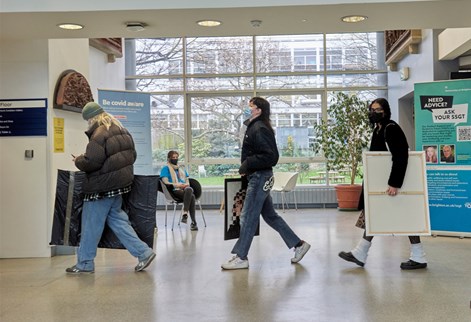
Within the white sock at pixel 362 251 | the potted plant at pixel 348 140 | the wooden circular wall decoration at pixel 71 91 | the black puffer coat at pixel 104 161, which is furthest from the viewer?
the potted plant at pixel 348 140

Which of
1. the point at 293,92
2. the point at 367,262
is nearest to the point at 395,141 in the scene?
the point at 367,262

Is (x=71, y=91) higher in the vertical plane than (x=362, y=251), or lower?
higher

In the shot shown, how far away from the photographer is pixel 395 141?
15.0ft

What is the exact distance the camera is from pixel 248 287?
4.11 m

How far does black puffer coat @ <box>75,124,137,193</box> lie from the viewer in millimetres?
4516

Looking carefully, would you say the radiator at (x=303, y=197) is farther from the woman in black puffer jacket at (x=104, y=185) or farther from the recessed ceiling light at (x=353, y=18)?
the recessed ceiling light at (x=353, y=18)

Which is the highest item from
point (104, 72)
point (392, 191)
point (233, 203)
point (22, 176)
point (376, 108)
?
point (104, 72)

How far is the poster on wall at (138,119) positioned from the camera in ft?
24.7

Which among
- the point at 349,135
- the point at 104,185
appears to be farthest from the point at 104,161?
the point at 349,135

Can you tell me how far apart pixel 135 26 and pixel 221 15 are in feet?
2.77

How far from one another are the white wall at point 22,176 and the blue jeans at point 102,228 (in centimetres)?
102

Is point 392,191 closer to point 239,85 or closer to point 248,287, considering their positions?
point 248,287

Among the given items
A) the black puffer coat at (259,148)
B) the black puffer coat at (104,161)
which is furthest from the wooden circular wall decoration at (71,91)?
the black puffer coat at (259,148)

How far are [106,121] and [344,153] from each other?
240 inches
